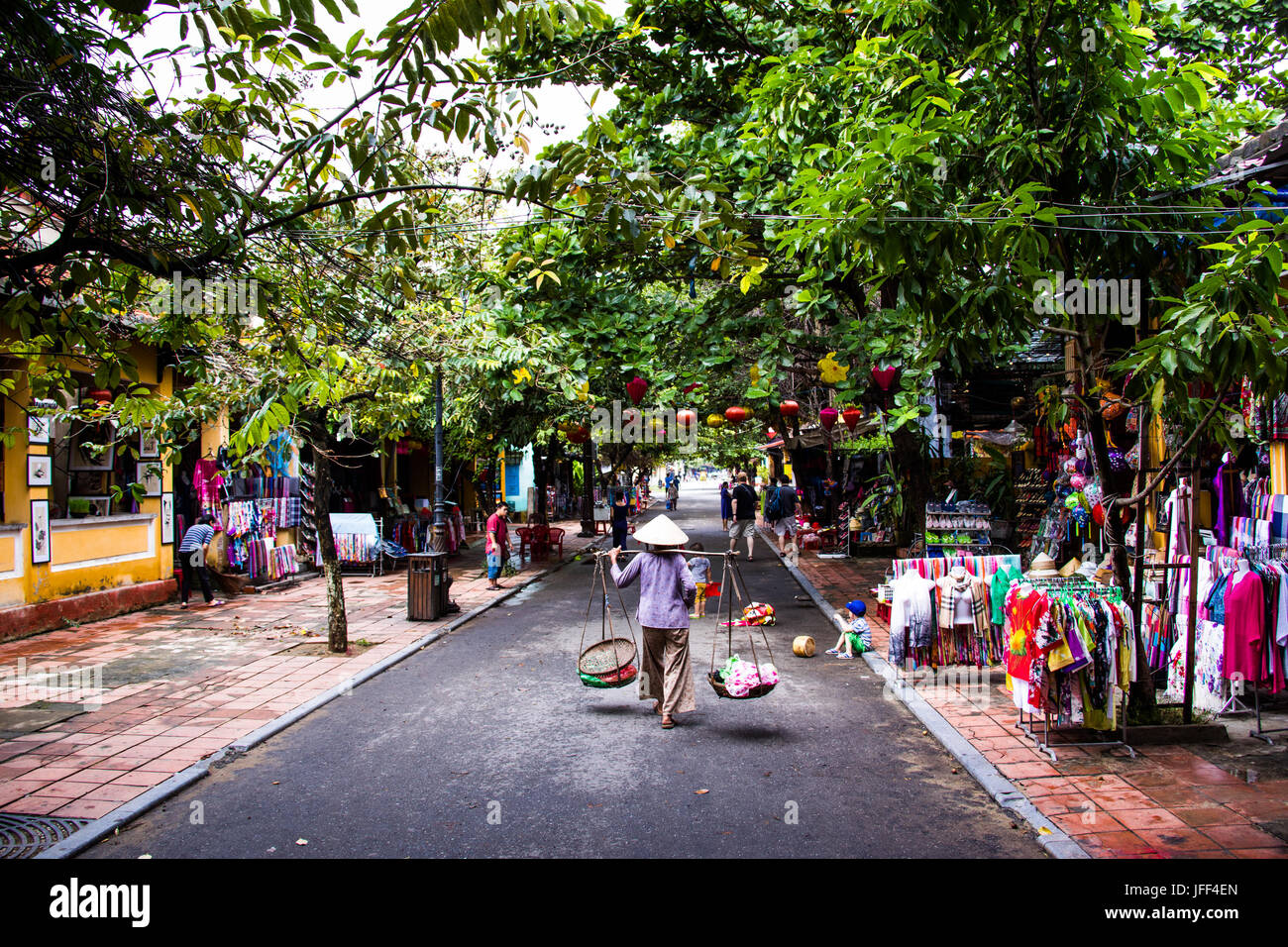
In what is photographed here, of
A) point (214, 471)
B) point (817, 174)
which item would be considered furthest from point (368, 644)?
point (817, 174)

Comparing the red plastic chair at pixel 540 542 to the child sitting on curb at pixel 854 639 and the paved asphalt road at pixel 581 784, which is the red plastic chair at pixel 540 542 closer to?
the child sitting on curb at pixel 854 639

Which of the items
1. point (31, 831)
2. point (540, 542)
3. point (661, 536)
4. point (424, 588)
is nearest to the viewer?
point (31, 831)

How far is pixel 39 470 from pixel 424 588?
18.2 ft

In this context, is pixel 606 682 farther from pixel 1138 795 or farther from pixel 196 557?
pixel 196 557

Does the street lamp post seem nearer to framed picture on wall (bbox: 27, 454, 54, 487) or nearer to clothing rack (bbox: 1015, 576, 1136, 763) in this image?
framed picture on wall (bbox: 27, 454, 54, 487)

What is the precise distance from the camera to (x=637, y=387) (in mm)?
10906

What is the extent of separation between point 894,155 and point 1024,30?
185 centimetres

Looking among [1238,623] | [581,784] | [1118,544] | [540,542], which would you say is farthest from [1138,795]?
[540,542]

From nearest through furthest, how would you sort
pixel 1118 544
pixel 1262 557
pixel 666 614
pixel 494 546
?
pixel 1262 557 < pixel 1118 544 < pixel 666 614 < pixel 494 546

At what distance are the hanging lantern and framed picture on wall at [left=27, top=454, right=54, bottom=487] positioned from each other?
11.6 meters

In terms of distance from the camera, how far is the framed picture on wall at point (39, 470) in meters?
10.9

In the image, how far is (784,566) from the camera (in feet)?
62.4

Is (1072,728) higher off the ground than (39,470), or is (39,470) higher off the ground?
(39,470)

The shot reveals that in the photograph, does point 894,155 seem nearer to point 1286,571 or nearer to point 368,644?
point 1286,571
